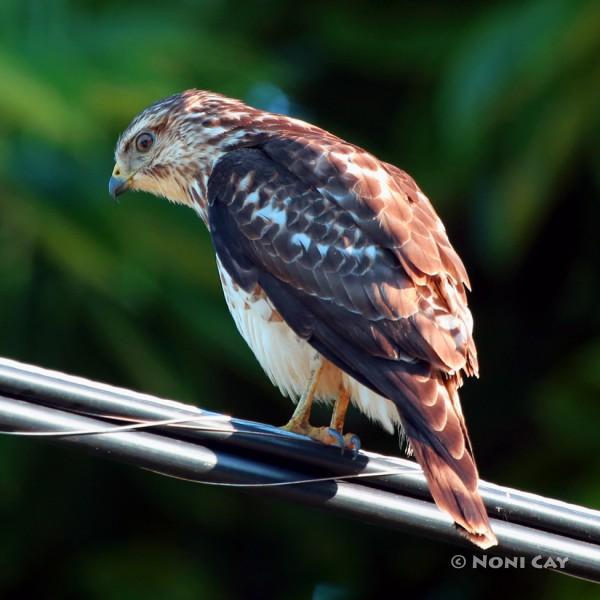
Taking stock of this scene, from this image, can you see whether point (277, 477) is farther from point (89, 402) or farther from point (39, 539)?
point (39, 539)

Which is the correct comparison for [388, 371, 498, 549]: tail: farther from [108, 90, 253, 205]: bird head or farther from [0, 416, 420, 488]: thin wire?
[108, 90, 253, 205]: bird head

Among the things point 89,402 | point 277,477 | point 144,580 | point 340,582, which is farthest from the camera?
point 340,582

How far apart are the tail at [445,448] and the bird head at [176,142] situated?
167cm

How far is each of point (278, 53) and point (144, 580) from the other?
11.0 ft

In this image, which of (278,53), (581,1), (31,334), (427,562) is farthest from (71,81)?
(427,562)

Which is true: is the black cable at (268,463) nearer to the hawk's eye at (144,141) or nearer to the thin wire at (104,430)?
the thin wire at (104,430)

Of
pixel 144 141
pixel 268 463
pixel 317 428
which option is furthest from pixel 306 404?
pixel 144 141

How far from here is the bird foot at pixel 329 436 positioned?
517cm

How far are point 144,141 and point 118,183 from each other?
205 millimetres

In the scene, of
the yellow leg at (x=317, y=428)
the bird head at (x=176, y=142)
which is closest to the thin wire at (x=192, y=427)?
the yellow leg at (x=317, y=428)

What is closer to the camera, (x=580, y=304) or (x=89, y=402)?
(x=89, y=402)

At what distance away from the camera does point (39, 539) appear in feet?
32.3

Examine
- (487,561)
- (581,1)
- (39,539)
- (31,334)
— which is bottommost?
(39,539)
